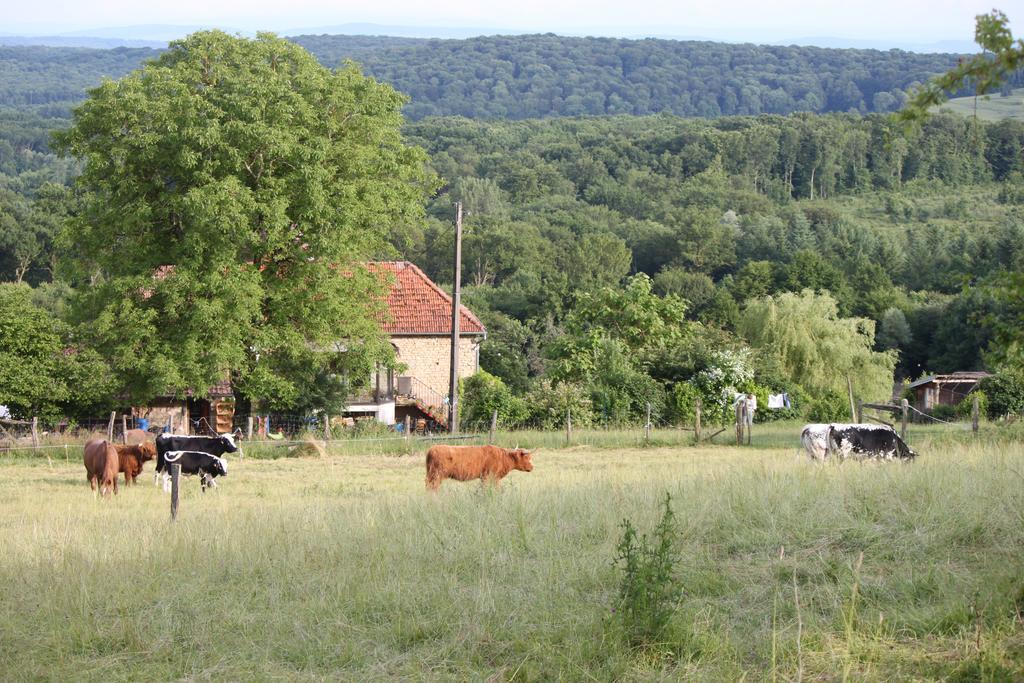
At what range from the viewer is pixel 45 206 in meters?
80.4

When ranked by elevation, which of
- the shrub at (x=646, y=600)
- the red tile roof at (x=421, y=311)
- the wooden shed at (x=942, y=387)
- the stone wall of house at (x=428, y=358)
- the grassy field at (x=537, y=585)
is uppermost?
the shrub at (x=646, y=600)

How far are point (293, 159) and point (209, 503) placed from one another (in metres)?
15.4

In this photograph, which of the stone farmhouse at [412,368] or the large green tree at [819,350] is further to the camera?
the large green tree at [819,350]

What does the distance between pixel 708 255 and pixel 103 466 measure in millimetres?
91219

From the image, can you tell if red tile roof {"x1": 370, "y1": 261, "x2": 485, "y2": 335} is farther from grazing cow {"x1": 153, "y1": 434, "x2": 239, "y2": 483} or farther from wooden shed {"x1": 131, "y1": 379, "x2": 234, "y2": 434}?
grazing cow {"x1": 153, "y1": 434, "x2": 239, "y2": 483}

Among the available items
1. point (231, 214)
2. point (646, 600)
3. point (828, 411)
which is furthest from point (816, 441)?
point (828, 411)

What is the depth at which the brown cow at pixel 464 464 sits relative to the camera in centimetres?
1705

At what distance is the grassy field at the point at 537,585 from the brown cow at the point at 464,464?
10.4 feet

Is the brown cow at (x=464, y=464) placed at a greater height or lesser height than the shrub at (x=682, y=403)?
greater

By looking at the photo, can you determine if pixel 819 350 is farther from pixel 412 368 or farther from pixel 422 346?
pixel 412 368

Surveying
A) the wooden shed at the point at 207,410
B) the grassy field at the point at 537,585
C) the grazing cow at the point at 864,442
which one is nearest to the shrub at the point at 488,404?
the wooden shed at the point at 207,410

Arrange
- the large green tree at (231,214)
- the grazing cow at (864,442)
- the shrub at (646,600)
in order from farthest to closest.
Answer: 1. the large green tree at (231,214)
2. the grazing cow at (864,442)
3. the shrub at (646,600)

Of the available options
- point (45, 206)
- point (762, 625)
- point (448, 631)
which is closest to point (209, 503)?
point (448, 631)

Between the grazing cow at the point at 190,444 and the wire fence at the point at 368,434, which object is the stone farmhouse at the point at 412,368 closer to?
the wire fence at the point at 368,434
